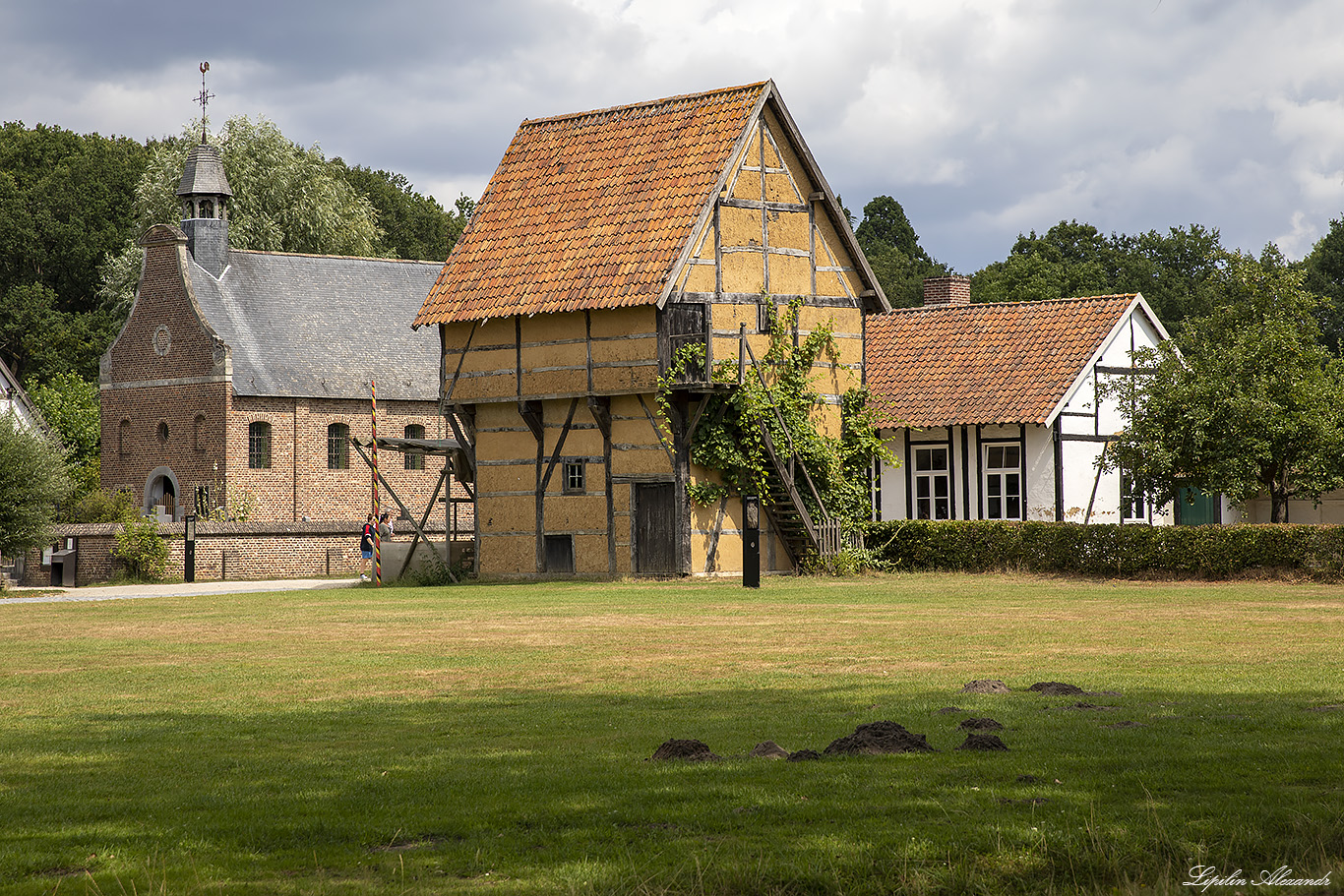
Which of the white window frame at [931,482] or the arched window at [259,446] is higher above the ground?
the arched window at [259,446]

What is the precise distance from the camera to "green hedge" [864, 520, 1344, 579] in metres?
25.7

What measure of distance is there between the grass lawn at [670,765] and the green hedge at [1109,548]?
9033 mm

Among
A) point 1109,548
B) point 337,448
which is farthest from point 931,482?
point 337,448

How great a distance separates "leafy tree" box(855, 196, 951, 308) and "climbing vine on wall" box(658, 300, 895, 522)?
56464 millimetres

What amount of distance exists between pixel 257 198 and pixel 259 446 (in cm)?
1515

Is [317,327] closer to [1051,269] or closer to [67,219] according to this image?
[67,219]

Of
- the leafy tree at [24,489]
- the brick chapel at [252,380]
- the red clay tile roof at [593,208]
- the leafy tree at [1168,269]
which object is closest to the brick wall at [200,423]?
the brick chapel at [252,380]

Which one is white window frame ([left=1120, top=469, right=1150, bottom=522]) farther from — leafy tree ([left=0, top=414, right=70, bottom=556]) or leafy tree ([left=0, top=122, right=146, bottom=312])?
leafy tree ([left=0, top=122, right=146, bottom=312])

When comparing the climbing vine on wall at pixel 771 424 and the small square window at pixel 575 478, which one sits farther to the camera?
the small square window at pixel 575 478

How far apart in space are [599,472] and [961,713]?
20804 mm

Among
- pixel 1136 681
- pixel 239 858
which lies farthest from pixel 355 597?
pixel 239 858

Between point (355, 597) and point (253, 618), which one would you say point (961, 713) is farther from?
point (355, 597)

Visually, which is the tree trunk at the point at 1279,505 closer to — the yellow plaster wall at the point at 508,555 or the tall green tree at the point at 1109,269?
the yellow plaster wall at the point at 508,555

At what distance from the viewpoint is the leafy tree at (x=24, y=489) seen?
32.9 meters
